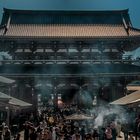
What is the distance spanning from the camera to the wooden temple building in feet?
107

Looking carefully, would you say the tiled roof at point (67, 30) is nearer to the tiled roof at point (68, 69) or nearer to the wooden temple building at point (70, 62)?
the wooden temple building at point (70, 62)

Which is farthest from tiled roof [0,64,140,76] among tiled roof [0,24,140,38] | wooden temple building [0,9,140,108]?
tiled roof [0,24,140,38]

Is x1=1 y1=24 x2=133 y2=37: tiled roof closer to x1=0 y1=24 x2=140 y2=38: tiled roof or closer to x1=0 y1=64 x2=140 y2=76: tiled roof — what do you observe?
x1=0 y1=24 x2=140 y2=38: tiled roof

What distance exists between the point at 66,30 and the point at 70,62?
237 inches

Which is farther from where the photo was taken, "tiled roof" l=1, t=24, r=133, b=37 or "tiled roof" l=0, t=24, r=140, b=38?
"tiled roof" l=1, t=24, r=133, b=37

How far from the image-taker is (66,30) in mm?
38344

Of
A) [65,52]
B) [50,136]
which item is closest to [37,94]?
[65,52]

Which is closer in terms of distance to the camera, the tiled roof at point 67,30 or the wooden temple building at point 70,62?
the wooden temple building at point 70,62

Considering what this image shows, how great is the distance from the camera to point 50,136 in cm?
1695

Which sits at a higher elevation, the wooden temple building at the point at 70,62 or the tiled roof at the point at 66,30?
the tiled roof at the point at 66,30

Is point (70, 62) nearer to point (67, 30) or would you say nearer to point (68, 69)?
point (68, 69)

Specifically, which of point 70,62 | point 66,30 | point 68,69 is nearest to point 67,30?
point 66,30

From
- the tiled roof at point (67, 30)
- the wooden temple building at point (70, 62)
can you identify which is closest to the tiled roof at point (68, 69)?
the wooden temple building at point (70, 62)

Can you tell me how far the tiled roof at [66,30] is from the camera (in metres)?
36.9
